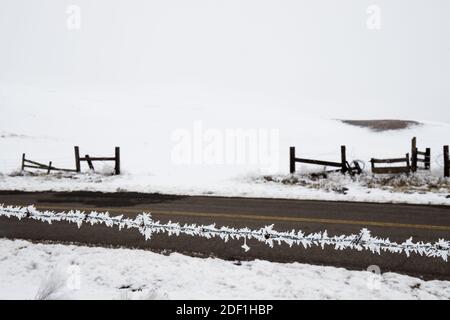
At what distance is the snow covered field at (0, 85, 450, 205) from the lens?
1404 centimetres

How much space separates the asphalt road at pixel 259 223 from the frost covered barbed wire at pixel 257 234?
0.70 feet

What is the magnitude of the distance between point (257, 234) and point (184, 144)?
106 feet

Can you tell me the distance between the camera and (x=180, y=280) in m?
4.94

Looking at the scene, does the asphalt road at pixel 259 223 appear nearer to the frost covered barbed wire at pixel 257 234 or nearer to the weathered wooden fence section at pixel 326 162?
the frost covered barbed wire at pixel 257 234

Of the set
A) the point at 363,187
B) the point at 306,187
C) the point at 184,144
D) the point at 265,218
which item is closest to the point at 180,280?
the point at 265,218

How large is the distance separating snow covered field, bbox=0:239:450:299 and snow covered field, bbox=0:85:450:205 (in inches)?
253

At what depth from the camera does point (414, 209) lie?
905 cm

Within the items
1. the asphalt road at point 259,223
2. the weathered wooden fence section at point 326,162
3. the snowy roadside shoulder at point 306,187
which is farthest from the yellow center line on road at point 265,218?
the weathered wooden fence section at point 326,162

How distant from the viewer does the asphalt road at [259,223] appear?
18.2 ft

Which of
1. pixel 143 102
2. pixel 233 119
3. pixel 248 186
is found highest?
pixel 143 102

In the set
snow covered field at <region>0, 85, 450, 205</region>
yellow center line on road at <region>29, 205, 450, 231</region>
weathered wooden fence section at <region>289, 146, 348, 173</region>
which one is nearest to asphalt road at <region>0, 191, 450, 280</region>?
yellow center line on road at <region>29, 205, 450, 231</region>

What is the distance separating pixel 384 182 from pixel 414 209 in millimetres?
4994
